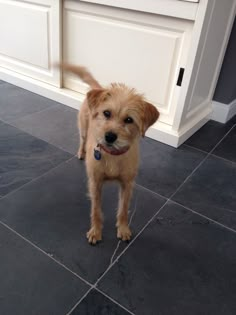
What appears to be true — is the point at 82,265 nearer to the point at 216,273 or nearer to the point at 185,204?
the point at 216,273

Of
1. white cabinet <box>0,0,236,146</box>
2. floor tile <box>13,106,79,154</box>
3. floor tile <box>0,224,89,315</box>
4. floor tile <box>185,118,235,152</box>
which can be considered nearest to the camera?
floor tile <box>0,224,89,315</box>

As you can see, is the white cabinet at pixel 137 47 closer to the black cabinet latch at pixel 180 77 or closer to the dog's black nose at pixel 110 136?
the black cabinet latch at pixel 180 77

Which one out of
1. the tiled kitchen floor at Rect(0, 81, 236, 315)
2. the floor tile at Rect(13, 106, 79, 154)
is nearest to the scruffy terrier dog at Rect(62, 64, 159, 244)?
the tiled kitchen floor at Rect(0, 81, 236, 315)

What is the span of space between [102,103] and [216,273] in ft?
3.14

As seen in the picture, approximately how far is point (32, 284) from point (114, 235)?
47cm

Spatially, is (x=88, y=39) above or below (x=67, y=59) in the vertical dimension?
above

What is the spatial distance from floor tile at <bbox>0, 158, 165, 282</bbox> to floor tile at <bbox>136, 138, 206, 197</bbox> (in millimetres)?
116

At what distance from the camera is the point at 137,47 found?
91.7 inches

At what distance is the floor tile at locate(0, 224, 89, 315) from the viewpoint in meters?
1.16

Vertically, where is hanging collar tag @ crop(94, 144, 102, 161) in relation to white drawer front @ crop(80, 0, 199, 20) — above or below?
below

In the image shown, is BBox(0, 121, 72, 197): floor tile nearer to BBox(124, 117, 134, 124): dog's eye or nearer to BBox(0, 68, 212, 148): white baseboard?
BBox(0, 68, 212, 148): white baseboard

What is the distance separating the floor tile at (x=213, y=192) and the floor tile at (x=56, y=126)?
2.91ft

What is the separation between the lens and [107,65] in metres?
2.58

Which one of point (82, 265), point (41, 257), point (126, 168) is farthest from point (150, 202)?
point (41, 257)
